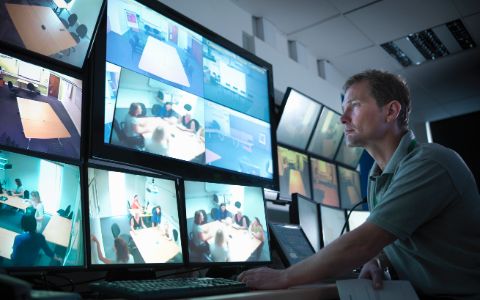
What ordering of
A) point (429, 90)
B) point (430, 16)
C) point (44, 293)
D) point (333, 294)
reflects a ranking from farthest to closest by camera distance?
point (429, 90) < point (430, 16) < point (333, 294) < point (44, 293)

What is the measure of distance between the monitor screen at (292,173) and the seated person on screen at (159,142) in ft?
3.49

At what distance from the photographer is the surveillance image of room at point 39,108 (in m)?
1.05

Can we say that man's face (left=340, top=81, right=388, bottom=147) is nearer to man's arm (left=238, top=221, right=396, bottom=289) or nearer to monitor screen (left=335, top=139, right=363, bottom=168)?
man's arm (left=238, top=221, right=396, bottom=289)

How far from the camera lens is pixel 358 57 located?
366cm

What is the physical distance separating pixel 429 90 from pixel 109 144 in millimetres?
4067

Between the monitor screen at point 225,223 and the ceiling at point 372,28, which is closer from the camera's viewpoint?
the monitor screen at point 225,223

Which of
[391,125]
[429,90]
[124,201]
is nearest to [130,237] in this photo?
[124,201]

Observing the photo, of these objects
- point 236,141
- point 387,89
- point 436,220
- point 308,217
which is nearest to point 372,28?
point 387,89

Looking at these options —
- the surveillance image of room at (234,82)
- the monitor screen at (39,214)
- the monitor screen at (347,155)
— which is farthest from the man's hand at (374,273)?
the monitor screen at (347,155)

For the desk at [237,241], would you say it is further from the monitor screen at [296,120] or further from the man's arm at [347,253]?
the monitor screen at [296,120]

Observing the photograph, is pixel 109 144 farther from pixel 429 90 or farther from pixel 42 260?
pixel 429 90

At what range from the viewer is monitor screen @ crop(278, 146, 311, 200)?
2.38 m

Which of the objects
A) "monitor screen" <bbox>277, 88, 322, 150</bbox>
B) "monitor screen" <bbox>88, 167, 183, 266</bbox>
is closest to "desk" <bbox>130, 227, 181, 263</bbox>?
"monitor screen" <bbox>88, 167, 183, 266</bbox>

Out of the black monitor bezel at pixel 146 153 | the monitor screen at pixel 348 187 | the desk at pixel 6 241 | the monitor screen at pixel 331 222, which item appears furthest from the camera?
the monitor screen at pixel 348 187
